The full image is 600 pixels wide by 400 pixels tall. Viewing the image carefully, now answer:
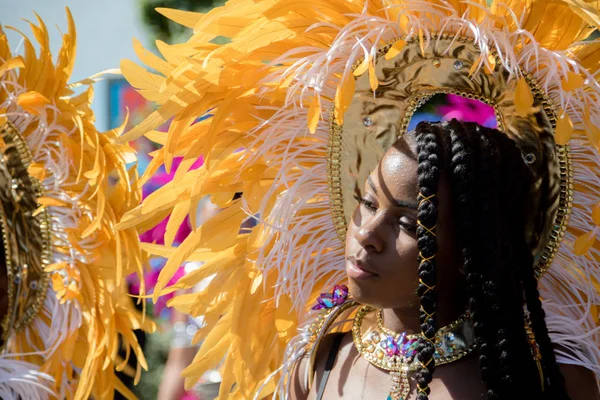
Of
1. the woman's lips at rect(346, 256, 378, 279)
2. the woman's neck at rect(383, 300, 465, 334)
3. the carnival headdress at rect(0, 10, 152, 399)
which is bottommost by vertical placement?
the carnival headdress at rect(0, 10, 152, 399)

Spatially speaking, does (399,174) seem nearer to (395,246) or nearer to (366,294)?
(395,246)

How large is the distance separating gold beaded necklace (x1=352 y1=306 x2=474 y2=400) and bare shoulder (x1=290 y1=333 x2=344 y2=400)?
10 cm

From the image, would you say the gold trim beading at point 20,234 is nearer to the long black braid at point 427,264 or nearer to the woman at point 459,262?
the woman at point 459,262

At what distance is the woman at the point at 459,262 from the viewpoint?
65.6 inches

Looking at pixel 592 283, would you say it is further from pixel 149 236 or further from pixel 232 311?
Result: pixel 149 236

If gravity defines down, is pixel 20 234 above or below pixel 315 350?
below

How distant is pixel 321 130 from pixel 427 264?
0.56m

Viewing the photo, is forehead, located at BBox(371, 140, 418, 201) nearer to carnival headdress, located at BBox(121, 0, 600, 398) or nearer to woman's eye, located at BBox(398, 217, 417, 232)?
woman's eye, located at BBox(398, 217, 417, 232)

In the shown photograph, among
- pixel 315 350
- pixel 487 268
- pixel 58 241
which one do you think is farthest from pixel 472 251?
pixel 58 241

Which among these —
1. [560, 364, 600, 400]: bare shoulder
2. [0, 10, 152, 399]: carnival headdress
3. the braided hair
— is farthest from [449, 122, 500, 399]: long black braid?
[0, 10, 152, 399]: carnival headdress

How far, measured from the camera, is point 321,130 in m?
2.12

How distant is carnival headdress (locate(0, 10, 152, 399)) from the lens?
2.68 meters

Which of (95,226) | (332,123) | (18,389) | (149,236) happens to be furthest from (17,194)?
(332,123)

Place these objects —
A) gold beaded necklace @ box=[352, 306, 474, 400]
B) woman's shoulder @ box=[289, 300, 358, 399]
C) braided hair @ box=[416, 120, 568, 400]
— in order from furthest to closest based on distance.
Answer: woman's shoulder @ box=[289, 300, 358, 399] → gold beaded necklace @ box=[352, 306, 474, 400] → braided hair @ box=[416, 120, 568, 400]
